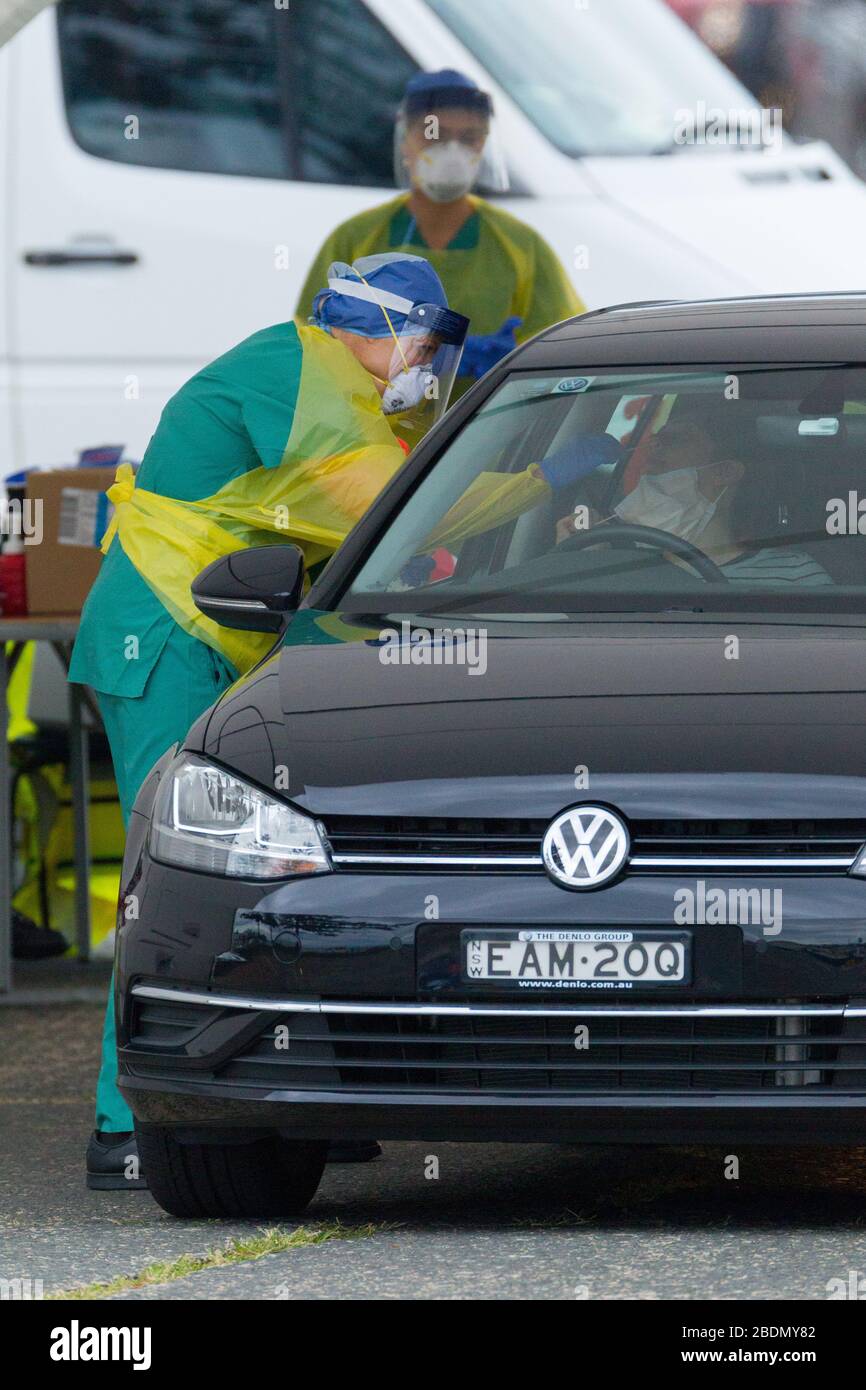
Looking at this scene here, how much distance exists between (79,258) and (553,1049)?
5.52 m

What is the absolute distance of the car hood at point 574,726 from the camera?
424 centimetres

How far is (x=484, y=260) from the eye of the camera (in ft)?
27.1

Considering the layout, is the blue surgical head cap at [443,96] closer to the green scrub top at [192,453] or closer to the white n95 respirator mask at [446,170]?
the white n95 respirator mask at [446,170]

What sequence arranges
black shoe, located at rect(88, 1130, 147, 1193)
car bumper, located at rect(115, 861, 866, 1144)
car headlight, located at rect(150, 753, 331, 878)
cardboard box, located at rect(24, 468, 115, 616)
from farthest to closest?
cardboard box, located at rect(24, 468, 115, 616), black shoe, located at rect(88, 1130, 147, 1193), car headlight, located at rect(150, 753, 331, 878), car bumper, located at rect(115, 861, 866, 1144)

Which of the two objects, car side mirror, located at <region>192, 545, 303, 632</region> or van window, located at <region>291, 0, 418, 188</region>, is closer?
Answer: car side mirror, located at <region>192, 545, 303, 632</region>

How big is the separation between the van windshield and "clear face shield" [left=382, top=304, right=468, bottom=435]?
3.66 m

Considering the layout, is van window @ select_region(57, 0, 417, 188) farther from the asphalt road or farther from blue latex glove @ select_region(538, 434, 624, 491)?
the asphalt road

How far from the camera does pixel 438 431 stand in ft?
18.4

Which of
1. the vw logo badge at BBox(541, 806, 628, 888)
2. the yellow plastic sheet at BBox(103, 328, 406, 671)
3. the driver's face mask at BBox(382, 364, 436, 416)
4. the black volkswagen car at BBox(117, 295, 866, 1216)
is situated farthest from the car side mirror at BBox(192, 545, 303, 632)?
the vw logo badge at BBox(541, 806, 628, 888)

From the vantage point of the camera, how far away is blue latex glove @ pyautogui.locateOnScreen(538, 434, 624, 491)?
17.9 feet

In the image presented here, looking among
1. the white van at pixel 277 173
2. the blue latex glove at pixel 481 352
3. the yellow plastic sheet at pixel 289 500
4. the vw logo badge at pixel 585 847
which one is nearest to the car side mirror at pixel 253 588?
the yellow plastic sheet at pixel 289 500

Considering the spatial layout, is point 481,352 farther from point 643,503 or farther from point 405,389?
point 643,503
